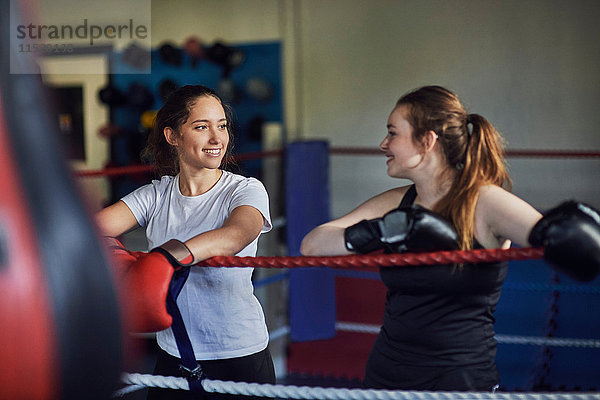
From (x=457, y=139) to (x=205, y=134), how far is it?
0.46m

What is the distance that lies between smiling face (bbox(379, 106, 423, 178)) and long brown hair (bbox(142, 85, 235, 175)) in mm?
316

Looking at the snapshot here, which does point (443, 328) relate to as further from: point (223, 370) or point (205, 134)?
point (205, 134)

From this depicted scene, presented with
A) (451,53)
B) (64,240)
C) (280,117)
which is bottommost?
(64,240)

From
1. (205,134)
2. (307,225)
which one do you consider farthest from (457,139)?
(307,225)

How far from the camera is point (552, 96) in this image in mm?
3199

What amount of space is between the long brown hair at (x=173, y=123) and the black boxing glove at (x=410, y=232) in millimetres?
372

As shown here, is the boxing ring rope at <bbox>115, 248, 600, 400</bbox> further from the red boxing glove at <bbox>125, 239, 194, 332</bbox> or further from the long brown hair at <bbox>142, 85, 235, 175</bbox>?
the long brown hair at <bbox>142, 85, 235, 175</bbox>

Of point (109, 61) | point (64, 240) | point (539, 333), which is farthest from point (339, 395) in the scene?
point (109, 61)

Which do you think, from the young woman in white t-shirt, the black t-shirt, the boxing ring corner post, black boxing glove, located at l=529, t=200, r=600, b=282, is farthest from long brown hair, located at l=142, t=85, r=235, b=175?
the boxing ring corner post

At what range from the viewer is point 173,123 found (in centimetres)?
127

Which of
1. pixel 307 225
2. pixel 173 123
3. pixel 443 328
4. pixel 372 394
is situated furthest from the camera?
pixel 307 225

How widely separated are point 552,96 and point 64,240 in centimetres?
300

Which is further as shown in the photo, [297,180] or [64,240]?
[297,180]

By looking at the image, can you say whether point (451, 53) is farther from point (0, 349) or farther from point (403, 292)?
point (0, 349)
